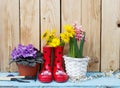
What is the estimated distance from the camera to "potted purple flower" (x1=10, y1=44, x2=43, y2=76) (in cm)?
113

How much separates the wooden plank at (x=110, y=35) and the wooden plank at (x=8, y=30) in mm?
417

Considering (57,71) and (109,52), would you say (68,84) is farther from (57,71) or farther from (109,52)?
(109,52)

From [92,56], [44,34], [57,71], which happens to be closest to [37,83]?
[57,71]

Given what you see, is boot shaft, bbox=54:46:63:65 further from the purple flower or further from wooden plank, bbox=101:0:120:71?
wooden plank, bbox=101:0:120:71

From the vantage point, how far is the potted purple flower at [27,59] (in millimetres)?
1133

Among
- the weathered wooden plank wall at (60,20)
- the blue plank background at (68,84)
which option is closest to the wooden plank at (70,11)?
the weathered wooden plank wall at (60,20)

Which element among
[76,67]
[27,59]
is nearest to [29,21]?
[27,59]

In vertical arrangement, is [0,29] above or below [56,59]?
above

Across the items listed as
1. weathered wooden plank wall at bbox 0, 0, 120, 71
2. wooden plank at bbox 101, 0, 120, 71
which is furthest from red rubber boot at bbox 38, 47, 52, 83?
wooden plank at bbox 101, 0, 120, 71

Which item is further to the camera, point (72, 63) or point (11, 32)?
point (11, 32)

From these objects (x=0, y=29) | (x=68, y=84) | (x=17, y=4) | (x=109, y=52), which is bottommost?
(x=68, y=84)

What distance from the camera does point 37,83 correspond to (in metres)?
1.09

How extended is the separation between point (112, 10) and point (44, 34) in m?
0.35

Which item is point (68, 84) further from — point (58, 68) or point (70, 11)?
A: point (70, 11)
